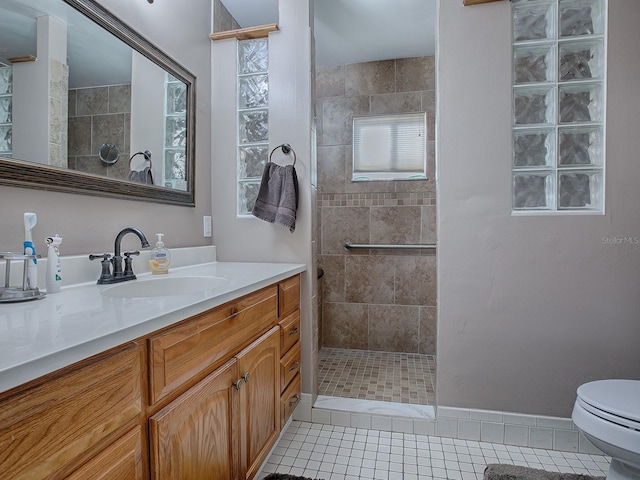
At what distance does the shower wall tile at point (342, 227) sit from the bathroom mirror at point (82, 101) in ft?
5.03

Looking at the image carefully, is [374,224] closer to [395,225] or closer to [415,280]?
[395,225]

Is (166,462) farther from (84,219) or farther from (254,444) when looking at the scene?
(84,219)

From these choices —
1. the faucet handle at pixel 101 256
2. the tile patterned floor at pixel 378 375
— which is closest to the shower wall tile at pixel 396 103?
the tile patterned floor at pixel 378 375

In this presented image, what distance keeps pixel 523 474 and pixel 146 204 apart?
2043 mm

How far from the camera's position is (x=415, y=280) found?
2.94 meters

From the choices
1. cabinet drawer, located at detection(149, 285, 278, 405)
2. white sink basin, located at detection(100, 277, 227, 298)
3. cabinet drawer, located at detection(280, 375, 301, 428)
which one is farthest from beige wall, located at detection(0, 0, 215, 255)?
cabinet drawer, located at detection(280, 375, 301, 428)

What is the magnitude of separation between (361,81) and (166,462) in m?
3.00

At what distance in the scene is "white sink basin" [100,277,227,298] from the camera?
1.24 metres

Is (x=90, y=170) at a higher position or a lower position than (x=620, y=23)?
lower

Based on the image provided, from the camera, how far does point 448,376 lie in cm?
180

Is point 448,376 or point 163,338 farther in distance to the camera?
point 448,376

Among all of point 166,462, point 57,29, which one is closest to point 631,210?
point 166,462

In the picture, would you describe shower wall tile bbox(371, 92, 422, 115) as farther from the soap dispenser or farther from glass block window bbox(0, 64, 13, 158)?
glass block window bbox(0, 64, 13, 158)

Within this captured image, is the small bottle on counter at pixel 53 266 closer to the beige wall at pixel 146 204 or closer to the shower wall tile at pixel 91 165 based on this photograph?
the beige wall at pixel 146 204
